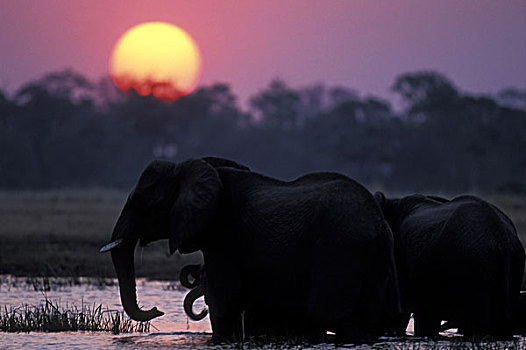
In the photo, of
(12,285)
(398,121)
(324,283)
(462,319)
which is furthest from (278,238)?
(398,121)

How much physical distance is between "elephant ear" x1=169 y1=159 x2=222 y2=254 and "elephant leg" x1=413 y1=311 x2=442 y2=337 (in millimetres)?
A: 2220

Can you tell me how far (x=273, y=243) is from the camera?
7.91 m

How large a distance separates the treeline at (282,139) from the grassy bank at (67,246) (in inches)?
1285

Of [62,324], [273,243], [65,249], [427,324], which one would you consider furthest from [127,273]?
[65,249]

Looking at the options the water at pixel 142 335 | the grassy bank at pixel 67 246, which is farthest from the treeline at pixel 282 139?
the water at pixel 142 335

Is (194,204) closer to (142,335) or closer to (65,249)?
(142,335)

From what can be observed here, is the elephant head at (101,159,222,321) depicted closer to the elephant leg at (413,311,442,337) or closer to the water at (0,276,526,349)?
the water at (0,276,526,349)

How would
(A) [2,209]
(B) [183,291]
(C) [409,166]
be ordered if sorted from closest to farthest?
(B) [183,291] → (A) [2,209] → (C) [409,166]

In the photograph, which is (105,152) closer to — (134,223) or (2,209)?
(2,209)

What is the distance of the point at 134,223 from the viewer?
8656 mm

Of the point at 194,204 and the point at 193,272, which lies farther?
the point at 193,272

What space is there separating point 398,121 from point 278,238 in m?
68.1

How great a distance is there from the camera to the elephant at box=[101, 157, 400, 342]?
770 cm

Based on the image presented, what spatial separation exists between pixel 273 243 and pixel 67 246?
1224 cm
